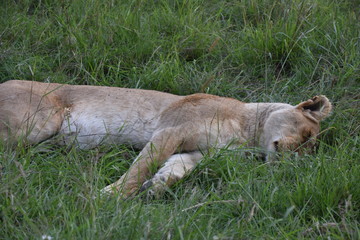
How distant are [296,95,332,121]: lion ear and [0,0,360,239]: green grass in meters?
0.15

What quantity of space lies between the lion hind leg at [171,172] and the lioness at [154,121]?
1 centimetres

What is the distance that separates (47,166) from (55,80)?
1752 mm

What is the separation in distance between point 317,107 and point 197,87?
1.22 meters

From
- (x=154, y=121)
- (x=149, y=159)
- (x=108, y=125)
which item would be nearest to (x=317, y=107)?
(x=154, y=121)

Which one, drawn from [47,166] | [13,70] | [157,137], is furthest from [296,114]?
[13,70]

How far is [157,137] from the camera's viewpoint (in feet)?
15.7

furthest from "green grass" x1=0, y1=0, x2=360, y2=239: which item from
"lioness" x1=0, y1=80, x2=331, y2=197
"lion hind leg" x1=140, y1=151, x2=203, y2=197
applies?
"lioness" x1=0, y1=80, x2=331, y2=197

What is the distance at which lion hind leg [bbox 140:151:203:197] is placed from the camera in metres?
4.13

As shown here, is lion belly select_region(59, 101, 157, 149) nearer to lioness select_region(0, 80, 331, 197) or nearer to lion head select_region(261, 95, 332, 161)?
lioness select_region(0, 80, 331, 197)

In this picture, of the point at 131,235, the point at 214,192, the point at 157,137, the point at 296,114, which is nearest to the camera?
the point at 131,235

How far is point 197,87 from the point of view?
5.93m

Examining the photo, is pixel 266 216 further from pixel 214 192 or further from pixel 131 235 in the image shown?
pixel 131 235

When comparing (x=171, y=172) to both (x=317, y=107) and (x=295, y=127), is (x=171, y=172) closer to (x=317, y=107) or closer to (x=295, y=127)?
(x=295, y=127)

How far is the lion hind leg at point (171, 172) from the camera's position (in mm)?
4129
